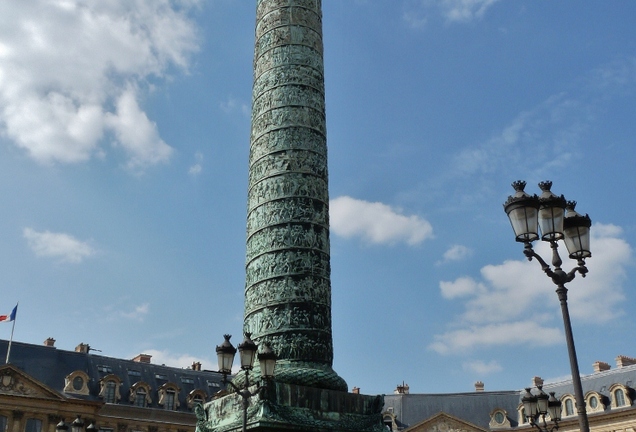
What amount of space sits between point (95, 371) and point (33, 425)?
3.56 metres

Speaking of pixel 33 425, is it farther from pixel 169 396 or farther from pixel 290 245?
pixel 290 245

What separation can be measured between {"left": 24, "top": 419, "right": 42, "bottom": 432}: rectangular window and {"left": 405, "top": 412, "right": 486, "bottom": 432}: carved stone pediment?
1774cm

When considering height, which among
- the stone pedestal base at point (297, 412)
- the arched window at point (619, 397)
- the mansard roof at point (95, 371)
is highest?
the mansard roof at point (95, 371)

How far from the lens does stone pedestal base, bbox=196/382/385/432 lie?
998 cm

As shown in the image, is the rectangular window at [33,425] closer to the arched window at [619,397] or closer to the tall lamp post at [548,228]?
the arched window at [619,397]

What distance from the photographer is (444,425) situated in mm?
36125

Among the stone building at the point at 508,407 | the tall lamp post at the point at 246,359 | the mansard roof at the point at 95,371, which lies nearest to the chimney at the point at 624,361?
the stone building at the point at 508,407

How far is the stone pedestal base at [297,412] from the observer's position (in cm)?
998

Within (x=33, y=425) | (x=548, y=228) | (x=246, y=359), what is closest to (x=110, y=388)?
(x=33, y=425)

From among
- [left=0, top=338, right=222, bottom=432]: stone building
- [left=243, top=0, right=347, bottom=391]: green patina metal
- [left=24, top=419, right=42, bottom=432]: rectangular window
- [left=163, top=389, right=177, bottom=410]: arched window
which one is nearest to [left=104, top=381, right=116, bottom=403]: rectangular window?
[left=0, top=338, right=222, bottom=432]: stone building

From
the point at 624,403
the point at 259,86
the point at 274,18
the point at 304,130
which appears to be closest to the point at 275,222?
the point at 304,130

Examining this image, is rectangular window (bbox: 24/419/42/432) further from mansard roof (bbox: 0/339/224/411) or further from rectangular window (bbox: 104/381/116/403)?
rectangular window (bbox: 104/381/116/403)

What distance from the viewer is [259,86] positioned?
43.5 feet

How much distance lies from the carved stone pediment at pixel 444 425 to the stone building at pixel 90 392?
10868 millimetres
